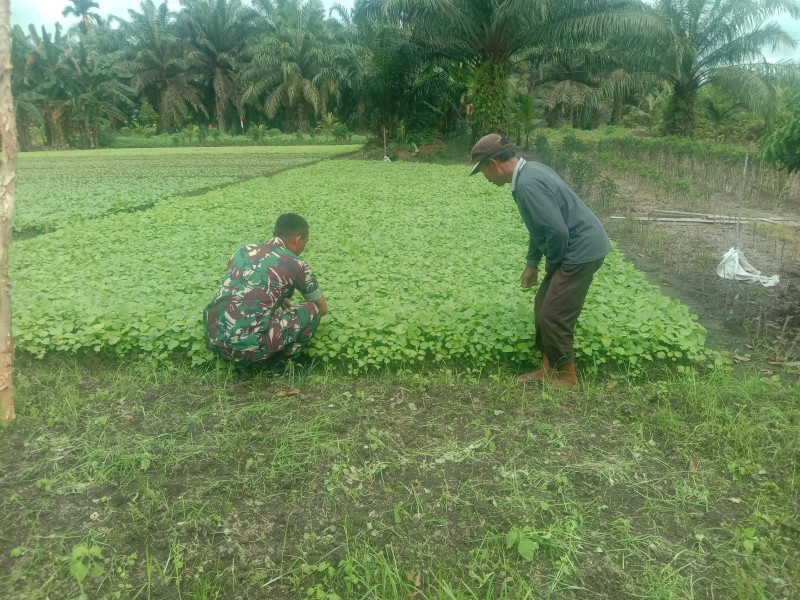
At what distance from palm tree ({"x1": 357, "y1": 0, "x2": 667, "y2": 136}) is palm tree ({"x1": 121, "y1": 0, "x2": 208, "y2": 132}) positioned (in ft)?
88.6

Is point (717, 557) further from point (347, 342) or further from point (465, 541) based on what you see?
point (347, 342)

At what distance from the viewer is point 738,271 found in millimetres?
6219

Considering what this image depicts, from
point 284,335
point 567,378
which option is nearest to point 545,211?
point 567,378

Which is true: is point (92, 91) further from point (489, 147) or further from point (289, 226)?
point (489, 147)

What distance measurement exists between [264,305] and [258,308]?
0.05 metres

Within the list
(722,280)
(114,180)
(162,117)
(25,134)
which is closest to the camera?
(722,280)

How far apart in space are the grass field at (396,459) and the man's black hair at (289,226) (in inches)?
30.3

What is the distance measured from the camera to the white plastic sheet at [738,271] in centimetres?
614

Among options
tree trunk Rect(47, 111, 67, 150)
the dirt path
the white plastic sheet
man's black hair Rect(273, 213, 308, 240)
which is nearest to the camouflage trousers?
man's black hair Rect(273, 213, 308, 240)

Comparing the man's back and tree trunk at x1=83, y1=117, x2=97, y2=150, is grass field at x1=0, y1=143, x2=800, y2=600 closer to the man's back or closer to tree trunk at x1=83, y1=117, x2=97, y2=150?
the man's back

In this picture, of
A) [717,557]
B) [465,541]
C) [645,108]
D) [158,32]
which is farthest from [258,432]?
[158,32]

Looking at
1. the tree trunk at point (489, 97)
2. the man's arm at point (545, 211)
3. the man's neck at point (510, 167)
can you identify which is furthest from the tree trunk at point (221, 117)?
the man's arm at point (545, 211)

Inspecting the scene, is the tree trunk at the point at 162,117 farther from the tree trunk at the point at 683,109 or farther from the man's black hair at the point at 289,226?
the man's black hair at the point at 289,226

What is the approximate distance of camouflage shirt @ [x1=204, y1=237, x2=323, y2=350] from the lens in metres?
3.88
